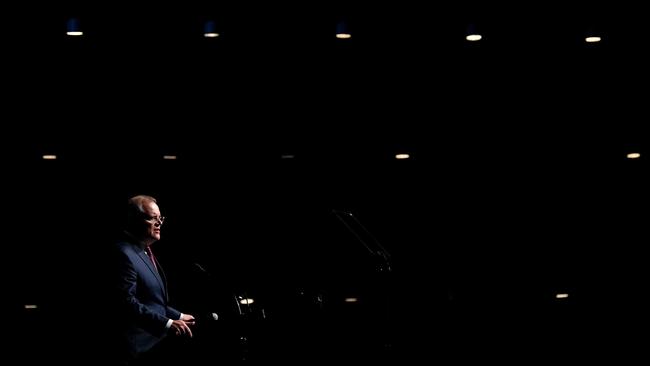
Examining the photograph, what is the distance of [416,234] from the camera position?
6.31 meters

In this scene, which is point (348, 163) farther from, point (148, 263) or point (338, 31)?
point (148, 263)

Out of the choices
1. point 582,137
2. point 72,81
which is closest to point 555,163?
point 582,137

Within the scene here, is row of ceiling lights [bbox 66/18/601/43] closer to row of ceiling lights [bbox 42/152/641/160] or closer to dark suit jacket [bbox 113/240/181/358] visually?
row of ceiling lights [bbox 42/152/641/160]

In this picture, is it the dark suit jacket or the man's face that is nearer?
the dark suit jacket

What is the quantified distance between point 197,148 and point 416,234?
1.56 m

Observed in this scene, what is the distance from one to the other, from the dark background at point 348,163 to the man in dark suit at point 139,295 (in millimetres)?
1295

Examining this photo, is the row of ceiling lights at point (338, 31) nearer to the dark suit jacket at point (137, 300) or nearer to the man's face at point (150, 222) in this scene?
the man's face at point (150, 222)

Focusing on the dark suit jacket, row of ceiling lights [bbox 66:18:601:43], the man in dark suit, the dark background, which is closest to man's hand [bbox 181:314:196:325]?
the man in dark suit

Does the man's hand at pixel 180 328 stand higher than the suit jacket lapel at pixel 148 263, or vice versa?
the suit jacket lapel at pixel 148 263

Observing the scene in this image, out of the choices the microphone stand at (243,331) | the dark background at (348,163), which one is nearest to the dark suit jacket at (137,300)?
the microphone stand at (243,331)

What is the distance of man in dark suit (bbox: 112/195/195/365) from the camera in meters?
4.19

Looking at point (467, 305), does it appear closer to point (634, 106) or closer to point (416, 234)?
point (416, 234)

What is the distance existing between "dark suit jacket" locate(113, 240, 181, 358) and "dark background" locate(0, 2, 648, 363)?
130 cm

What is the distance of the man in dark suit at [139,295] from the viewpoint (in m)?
4.19
